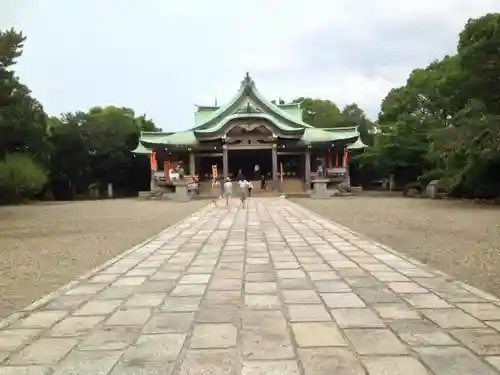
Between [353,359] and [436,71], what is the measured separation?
33077 mm

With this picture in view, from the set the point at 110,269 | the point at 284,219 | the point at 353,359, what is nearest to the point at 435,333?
the point at 353,359

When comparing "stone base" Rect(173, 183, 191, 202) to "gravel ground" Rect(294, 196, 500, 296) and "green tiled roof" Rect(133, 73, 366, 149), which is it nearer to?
"green tiled roof" Rect(133, 73, 366, 149)

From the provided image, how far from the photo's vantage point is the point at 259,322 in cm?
445

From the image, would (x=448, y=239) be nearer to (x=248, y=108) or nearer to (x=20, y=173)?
(x=20, y=173)

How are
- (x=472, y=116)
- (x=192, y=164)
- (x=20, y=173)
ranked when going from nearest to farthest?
(x=472, y=116) → (x=20, y=173) → (x=192, y=164)

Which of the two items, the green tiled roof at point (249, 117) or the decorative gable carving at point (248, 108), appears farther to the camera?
the decorative gable carving at point (248, 108)

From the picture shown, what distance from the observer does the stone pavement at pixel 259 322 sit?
3.49 meters

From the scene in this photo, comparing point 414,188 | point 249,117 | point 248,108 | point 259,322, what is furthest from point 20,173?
point 259,322

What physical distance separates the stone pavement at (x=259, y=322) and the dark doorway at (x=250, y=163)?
97.9 feet

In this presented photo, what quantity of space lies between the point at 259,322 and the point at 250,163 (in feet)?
113

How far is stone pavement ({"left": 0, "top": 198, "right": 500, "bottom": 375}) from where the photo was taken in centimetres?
349

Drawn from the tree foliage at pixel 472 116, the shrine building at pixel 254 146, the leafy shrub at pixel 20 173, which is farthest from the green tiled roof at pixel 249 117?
the leafy shrub at pixel 20 173

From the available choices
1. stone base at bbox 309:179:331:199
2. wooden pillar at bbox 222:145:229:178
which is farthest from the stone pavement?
wooden pillar at bbox 222:145:229:178

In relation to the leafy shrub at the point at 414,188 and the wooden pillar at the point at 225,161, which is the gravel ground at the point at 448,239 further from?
the leafy shrub at the point at 414,188
